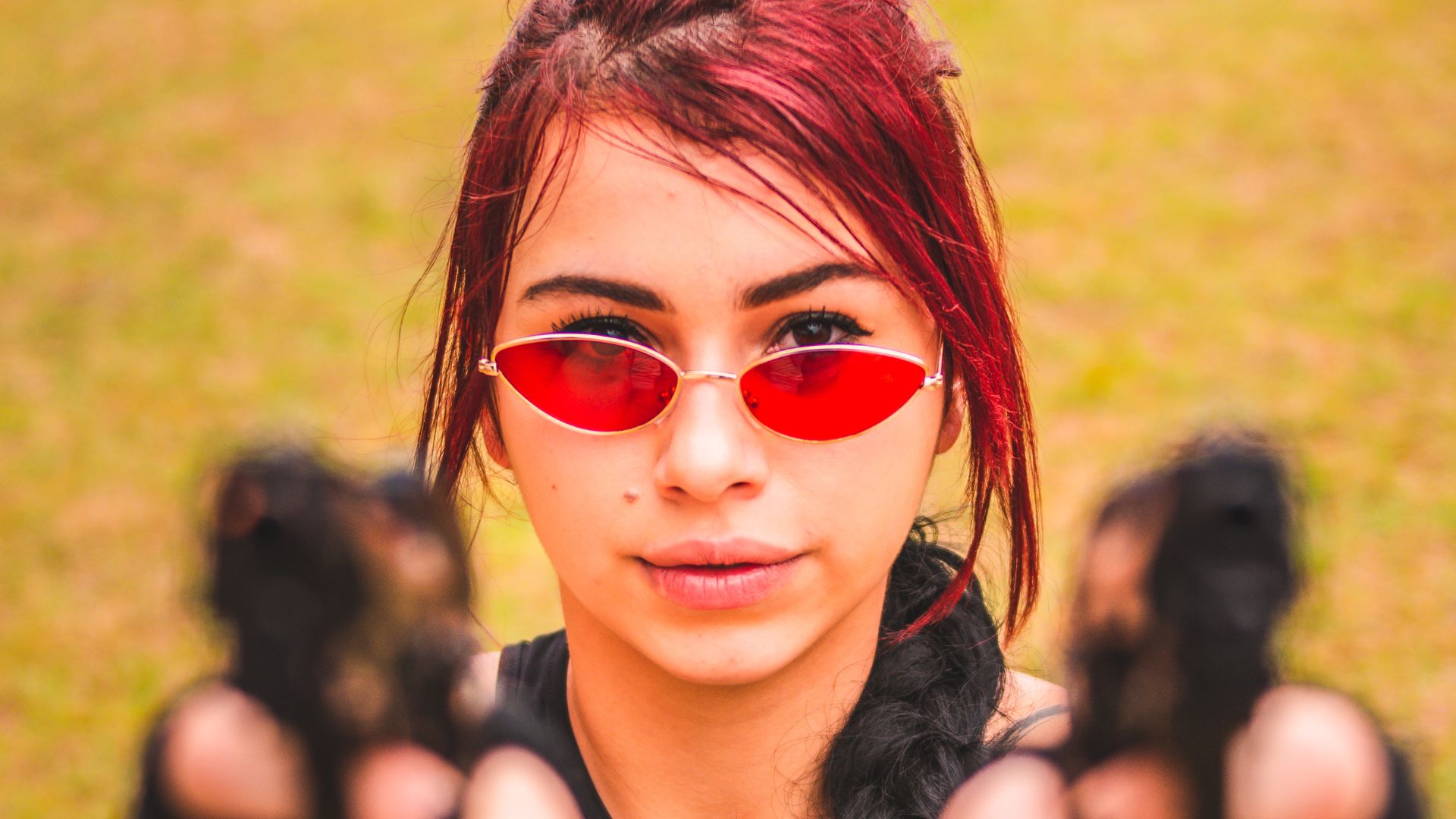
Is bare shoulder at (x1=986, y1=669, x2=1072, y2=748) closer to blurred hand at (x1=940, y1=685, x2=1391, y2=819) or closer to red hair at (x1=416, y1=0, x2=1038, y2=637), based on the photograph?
red hair at (x1=416, y1=0, x2=1038, y2=637)

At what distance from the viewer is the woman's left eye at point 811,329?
4.67ft

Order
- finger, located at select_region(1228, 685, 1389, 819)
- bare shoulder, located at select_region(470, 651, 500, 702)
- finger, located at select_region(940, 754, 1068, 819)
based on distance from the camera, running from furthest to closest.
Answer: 1. bare shoulder, located at select_region(470, 651, 500, 702)
2. finger, located at select_region(940, 754, 1068, 819)
3. finger, located at select_region(1228, 685, 1389, 819)

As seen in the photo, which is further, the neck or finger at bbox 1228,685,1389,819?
the neck

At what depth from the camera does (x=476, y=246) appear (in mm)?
1586

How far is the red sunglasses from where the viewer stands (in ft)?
4.58

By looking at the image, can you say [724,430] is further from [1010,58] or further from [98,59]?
[98,59]

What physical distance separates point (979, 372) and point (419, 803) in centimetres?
83

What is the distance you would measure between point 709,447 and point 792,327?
167mm

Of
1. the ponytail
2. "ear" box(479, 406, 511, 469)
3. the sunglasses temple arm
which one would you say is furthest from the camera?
"ear" box(479, 406, 511, 469)

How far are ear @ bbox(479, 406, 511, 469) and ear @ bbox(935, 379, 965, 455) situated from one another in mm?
543

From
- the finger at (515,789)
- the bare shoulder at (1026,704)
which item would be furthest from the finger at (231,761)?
the bare shoulder at (1026,704)

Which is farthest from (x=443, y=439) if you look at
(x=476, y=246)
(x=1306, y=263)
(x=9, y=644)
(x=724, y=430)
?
(x=1306, y=263)

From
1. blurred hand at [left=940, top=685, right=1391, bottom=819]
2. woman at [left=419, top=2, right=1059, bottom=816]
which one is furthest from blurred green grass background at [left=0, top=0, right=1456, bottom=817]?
blurred hand at [left=940, top=685, right=1391, bottom=819]

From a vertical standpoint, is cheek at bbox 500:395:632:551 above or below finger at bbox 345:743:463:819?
above
